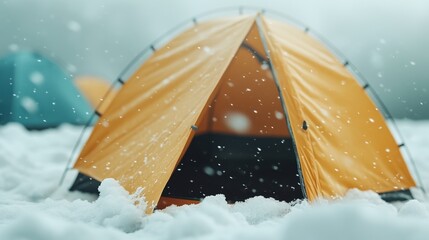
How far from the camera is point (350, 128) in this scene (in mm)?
3695

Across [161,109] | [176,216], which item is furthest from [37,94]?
[176,216]

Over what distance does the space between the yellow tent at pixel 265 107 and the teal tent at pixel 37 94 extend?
387 cm

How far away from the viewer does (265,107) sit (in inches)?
186

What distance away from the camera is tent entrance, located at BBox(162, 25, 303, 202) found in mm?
4066

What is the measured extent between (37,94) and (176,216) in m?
5.74

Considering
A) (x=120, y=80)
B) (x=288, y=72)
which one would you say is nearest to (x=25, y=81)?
(x=120, y=80)

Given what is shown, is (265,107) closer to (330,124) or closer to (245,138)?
(245,138)

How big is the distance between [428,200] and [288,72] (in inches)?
60.6

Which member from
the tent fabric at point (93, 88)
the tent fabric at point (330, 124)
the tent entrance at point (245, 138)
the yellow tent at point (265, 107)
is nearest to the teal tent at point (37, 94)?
the tent fabric at point (93, 88)

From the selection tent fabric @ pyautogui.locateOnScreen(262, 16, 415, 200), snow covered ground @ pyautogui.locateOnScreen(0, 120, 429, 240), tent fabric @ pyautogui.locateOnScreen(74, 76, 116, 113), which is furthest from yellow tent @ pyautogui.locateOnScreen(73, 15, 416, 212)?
tent fabric @ pyautogui.locateOnScreen(74, 76, 116, 113)

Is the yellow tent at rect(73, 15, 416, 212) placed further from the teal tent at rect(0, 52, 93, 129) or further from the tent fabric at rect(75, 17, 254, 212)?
the teal tent at rect(0, 52, 93, 129)

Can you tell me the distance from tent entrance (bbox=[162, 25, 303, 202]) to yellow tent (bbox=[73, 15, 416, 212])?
0.02 meters

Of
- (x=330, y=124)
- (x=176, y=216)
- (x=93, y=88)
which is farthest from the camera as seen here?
(x=93, y=88)

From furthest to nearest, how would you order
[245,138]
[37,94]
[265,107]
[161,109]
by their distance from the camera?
[37,94]
[245,138]
[265,107]
[161,109]
